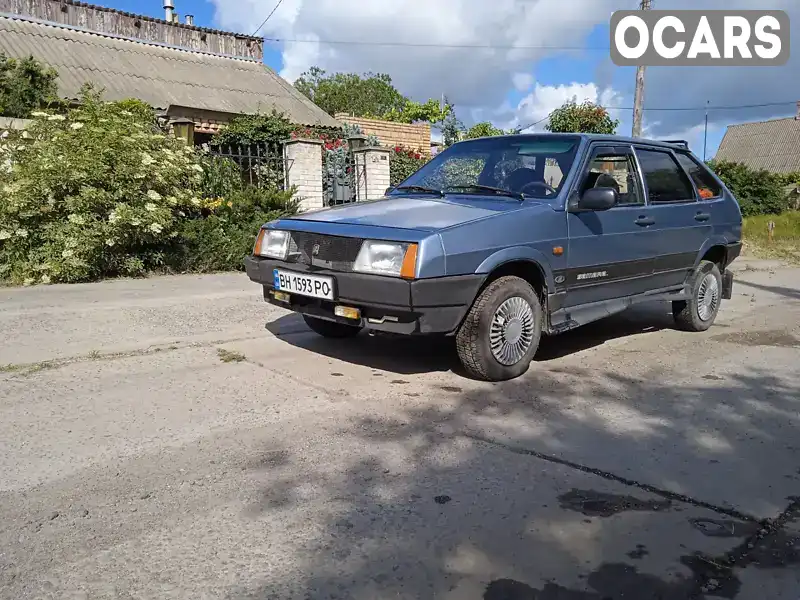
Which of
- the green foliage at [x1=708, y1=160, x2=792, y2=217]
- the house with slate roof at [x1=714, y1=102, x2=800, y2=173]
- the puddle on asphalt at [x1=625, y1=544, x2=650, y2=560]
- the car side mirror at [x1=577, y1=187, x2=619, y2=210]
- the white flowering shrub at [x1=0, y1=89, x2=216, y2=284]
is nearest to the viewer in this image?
the puddle on asphalt at [x1=625, y1=544, x2=650, y2=560]

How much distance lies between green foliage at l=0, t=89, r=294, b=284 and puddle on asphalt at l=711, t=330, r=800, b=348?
6249 mm

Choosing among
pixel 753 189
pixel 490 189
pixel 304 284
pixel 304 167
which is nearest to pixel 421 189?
pixel 490 189

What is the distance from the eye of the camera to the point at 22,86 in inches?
483

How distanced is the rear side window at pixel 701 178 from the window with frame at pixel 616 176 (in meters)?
0.97

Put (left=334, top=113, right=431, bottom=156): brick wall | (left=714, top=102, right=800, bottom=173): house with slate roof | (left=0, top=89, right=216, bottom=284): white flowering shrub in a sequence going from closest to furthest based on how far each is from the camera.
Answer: (left=0, top=89, right=216, bottom=284): white flowering shrub
(left=334, top=113, right=431, bottom=156): brick wall
(left=714, top=102, right=800, bottom=173): house with slate roof

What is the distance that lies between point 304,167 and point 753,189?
19899 millimetres

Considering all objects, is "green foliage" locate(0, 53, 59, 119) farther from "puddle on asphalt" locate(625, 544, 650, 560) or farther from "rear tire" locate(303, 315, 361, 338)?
"puddle on asphalt" locate(625, 544, 650, 560)

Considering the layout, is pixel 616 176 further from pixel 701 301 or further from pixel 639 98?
pixel 639 98

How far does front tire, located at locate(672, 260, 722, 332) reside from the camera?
20.9 feet

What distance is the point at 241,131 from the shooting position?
14.0 m

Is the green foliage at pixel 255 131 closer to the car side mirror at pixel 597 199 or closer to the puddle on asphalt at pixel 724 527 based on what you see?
the car side mirror at pixel 597 199

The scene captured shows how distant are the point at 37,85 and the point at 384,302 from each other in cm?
1159

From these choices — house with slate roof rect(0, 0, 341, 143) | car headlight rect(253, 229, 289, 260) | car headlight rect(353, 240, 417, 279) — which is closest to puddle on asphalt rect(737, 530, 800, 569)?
car headlight rect(353, 240, 417, 279)

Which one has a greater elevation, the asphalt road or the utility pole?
the utility pole
